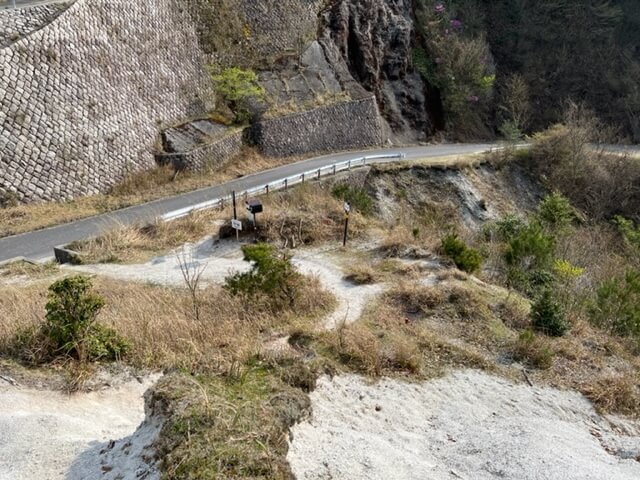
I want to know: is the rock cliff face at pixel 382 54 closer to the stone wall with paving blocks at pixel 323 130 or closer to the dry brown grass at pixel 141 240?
the stone wall with paving blocks at pixel 323 130

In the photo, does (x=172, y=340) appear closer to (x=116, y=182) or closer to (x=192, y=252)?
(x=192, y=252)

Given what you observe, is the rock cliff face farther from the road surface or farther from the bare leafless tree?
the bare leafless tree

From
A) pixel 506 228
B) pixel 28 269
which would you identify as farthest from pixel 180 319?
pixel 506 228

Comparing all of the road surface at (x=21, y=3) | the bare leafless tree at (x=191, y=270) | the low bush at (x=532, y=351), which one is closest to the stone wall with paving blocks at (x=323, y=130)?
the road surface at (x=21, y=3)

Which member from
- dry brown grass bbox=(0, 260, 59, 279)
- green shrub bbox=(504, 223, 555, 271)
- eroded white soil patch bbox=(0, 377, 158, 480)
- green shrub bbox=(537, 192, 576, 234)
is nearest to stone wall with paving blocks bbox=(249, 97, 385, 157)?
green shrub bbox=(537, 192, 576, 234)

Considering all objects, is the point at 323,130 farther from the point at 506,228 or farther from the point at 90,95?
the point at 506,228

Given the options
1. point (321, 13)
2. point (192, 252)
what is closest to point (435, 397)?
point (192, 252)

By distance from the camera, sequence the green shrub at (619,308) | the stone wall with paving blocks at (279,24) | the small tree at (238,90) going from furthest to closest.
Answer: the stone wall with paving blocks at (279,24) < the small tree at (238,90) < the green shrub at (619,308)
